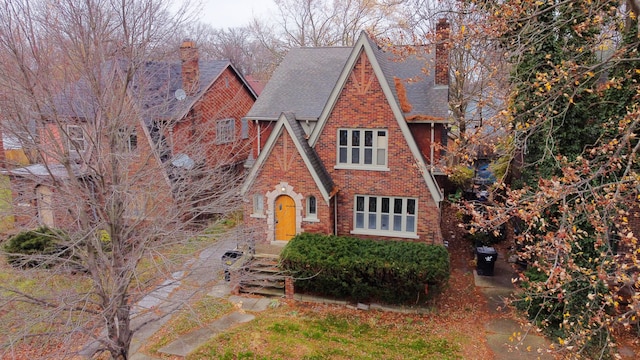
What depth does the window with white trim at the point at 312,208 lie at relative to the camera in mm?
16984

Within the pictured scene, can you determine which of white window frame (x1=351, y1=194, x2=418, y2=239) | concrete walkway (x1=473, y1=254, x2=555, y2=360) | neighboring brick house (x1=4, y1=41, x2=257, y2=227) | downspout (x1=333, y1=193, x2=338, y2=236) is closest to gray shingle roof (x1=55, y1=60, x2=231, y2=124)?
neighboring brick house (x1=4, y1=41, x2=257, y2=227)

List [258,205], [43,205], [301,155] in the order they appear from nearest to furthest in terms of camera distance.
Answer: [43,205] → [301,155] → [258,205]

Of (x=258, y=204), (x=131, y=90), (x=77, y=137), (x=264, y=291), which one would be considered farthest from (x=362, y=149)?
(x=77, y=137)

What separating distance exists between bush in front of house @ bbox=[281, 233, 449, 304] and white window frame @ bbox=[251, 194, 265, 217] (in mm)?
3067

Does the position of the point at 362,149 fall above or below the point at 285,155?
above

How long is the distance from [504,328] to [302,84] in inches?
497

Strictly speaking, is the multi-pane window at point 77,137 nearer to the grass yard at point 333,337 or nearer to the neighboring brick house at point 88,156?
the neighboring brick house at point 88,156

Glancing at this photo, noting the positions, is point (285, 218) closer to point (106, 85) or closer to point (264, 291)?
point (264, 291)

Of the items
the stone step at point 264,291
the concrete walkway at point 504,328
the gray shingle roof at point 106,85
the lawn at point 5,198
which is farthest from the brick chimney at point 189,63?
the concrete walkway at point 504,328

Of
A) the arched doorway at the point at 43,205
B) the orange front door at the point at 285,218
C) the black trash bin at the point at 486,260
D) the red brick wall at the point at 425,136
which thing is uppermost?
the red brick wall at the point at 425,136

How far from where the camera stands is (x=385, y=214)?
1719 centimetres

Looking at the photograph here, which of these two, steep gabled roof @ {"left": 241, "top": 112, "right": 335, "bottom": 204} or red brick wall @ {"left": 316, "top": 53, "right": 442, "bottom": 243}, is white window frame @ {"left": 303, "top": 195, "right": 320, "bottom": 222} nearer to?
steep gabled roof @ {"left": 241, "top": 112, "right": 335, "bottom": 204}

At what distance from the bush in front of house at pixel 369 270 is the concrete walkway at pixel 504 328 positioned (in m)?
2.03

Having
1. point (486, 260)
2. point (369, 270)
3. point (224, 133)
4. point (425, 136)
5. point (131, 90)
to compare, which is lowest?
point (486, 260)
